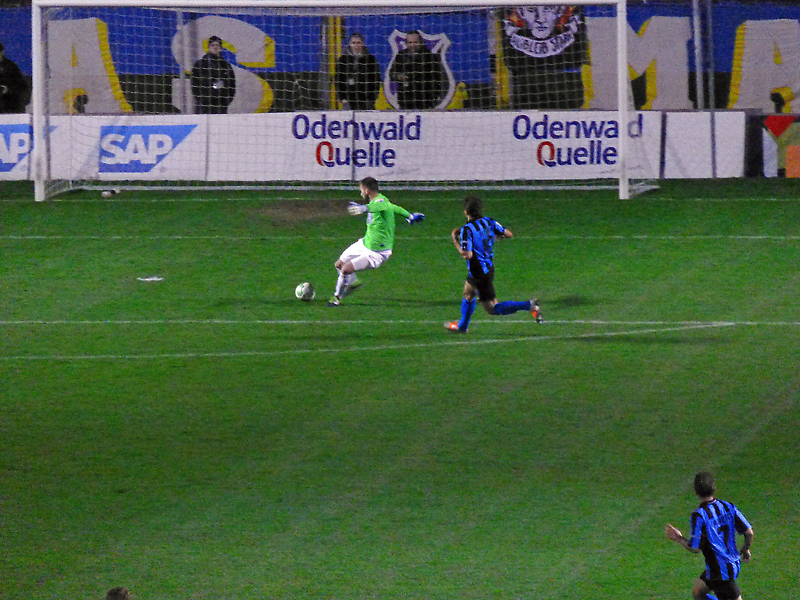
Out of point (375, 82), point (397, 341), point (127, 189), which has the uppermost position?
point (375, 82)

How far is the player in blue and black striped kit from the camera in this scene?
6809mm

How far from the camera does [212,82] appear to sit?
26312mm

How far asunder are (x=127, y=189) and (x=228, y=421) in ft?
45.0

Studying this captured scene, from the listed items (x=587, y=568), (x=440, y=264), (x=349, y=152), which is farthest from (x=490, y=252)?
(x=349, y=152)

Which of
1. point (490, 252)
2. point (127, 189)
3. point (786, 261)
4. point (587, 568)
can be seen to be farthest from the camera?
point (127, 189)

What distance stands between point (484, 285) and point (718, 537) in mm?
7344

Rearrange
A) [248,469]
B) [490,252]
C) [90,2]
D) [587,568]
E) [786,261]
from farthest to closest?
[90,2] < [786,261] < [490,252] < [248,469] < [587,568]

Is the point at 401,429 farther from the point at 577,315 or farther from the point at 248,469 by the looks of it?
the point at 577,315

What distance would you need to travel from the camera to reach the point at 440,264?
1852cm

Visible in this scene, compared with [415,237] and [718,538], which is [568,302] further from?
[718,538]

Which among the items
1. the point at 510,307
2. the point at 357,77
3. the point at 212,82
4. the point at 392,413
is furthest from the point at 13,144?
the point at 392,413

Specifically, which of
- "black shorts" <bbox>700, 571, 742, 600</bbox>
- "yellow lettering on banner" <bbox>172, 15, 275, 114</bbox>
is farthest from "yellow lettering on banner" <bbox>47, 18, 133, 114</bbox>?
"black shorts" <bbox>700, 571, 742, 600</bbox>

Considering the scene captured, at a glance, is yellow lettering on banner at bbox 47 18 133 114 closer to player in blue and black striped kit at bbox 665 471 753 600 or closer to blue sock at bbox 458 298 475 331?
blue sock at bbox 458 298 475 331

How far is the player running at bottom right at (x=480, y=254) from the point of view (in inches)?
539
